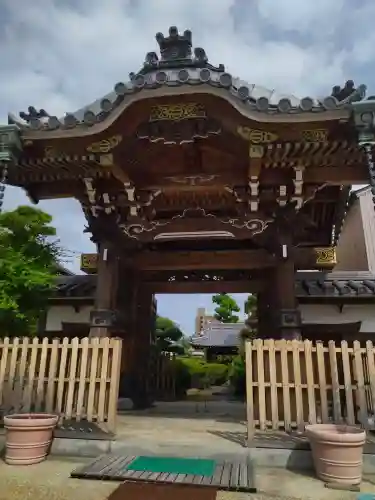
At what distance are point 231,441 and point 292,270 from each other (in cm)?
334

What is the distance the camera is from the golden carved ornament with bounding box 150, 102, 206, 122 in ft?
18.5

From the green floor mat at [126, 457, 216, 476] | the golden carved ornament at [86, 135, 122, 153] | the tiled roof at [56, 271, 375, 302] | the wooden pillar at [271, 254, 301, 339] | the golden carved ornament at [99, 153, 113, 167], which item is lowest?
the green floor mat at [126, 457, 216, 476]

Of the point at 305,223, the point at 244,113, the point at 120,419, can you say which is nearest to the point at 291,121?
the point at 244,113

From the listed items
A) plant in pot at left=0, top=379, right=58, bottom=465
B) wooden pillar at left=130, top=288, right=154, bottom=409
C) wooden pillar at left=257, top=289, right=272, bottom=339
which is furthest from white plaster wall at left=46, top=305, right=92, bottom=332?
Result: plant in pot at left=0, top=379, right=58, bottom=465

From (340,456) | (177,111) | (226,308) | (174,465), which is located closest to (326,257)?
(177,111)

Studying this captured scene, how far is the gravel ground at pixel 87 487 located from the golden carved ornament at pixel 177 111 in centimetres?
466

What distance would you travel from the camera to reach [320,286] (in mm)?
9133

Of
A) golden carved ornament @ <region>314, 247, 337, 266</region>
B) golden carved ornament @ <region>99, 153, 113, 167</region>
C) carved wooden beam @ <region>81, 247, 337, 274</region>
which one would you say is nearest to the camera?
golden carved ornament @ <region>99, 153, 113, 167</region>

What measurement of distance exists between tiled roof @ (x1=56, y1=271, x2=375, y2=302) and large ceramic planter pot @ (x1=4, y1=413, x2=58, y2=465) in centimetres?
465

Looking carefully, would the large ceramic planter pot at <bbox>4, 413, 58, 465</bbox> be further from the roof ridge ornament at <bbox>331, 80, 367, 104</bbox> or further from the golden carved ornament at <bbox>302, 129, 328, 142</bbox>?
the roof ridge ornament at <bbox>331, 80, 367, 104</bbox>

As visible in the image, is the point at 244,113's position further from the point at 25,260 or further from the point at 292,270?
the point at 25,260

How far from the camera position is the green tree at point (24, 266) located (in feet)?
22.0

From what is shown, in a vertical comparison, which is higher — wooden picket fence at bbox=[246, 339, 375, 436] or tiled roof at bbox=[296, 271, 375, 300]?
tiled roof at bbox=[296, 271, 375, 300]

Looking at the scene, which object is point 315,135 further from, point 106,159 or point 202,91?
point 106,159
